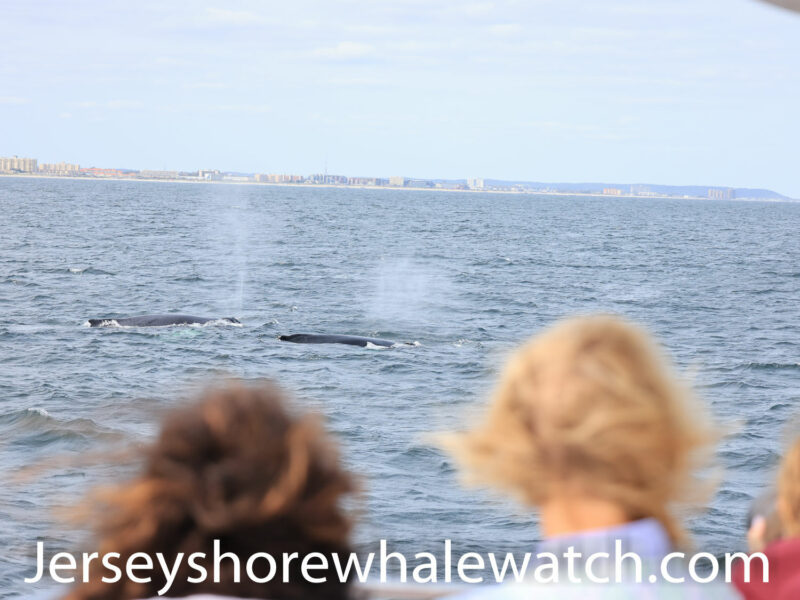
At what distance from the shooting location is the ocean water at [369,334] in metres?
15.1

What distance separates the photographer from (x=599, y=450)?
169cm

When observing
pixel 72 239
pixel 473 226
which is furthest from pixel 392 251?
pixel 473 226

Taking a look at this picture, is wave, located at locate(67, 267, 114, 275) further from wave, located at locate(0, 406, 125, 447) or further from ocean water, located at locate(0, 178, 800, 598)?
wave, located at locate(0, 406, 125, 447)

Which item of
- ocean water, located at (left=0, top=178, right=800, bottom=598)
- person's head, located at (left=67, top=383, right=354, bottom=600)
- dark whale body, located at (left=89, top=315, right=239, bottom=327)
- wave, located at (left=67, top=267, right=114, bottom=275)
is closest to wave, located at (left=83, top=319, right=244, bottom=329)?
Result: dark whale body, located at (left=89, top=315, right=239, bottom=327)

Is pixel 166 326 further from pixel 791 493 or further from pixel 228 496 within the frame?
pixel 228 496

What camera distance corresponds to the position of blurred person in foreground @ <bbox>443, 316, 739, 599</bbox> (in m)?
1.70

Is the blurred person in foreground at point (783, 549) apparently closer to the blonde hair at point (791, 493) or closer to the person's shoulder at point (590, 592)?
the blonde hair at point (791, 493)

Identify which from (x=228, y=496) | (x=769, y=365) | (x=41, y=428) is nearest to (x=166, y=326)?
(x=41, y=428)

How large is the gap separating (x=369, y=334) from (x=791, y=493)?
31410 millimetres

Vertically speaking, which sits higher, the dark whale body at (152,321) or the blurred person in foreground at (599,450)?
the blurred person in foreground at (599,450)

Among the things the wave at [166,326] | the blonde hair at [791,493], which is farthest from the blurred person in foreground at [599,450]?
the wave at [166,326]

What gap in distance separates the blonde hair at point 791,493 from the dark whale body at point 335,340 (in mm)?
28290

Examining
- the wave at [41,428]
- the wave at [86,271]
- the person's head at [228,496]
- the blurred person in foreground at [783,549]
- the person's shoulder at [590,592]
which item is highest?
the person's head at [228,496]

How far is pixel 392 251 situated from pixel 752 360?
159ft
